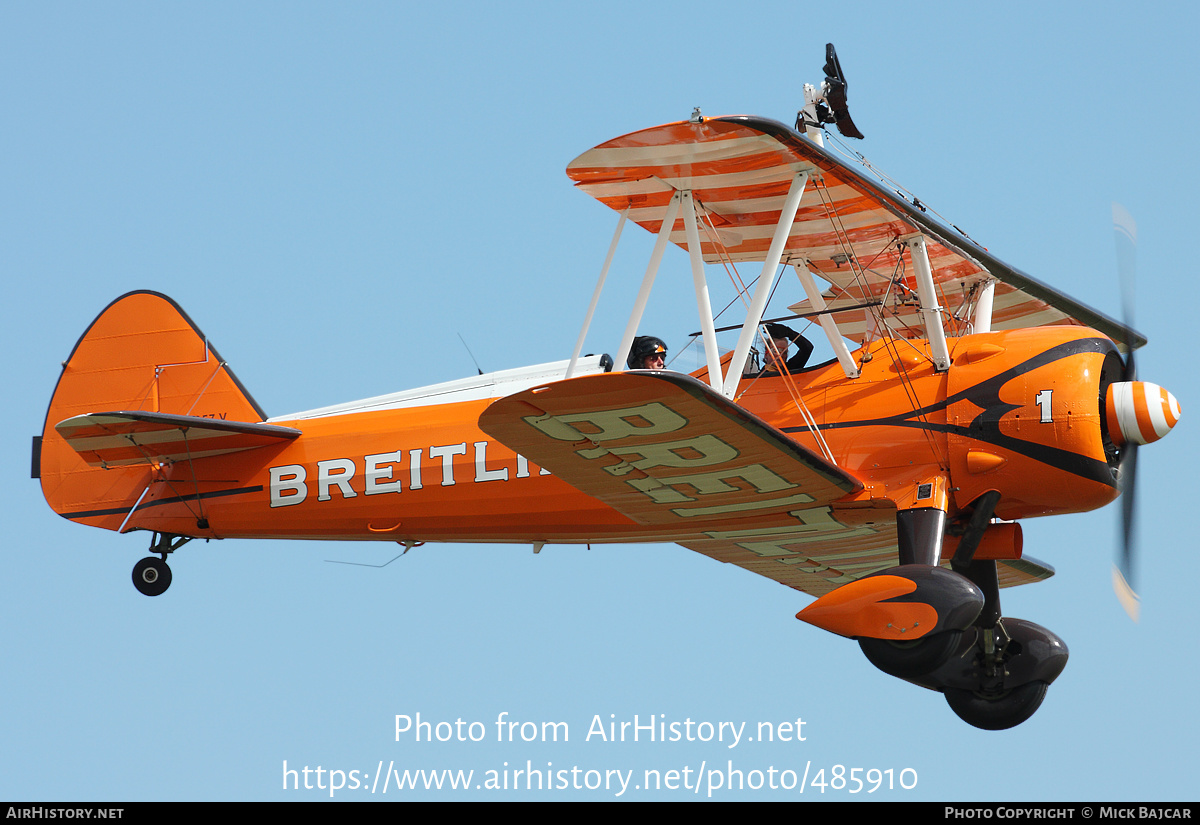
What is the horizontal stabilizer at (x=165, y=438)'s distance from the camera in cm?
1189

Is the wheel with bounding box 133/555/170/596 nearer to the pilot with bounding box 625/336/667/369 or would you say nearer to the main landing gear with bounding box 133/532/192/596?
the main landing gear with bounding box 133/532/192/596

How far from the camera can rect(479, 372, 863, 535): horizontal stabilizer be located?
29.2ft

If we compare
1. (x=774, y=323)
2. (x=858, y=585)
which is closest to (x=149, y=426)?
(x=774, y=323)

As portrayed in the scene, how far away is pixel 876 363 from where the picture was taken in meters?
10.6

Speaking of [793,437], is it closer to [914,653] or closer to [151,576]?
[914,653]

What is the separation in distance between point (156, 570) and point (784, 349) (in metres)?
5.48

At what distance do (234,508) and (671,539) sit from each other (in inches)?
142

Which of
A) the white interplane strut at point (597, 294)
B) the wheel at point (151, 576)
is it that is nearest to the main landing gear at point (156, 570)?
the wheel at point (151, 576)

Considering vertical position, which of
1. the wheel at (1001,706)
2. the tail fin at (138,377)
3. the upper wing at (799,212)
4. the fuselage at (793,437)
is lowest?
the wheel at (1001,706)

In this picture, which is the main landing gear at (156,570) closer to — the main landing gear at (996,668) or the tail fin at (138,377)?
the tail fin at (138,377)

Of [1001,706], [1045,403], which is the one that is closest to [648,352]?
[1045,403]

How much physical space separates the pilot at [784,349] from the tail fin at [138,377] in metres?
4.65

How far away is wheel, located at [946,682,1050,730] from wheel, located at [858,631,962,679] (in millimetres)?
2350

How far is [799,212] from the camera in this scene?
36.6 ft
